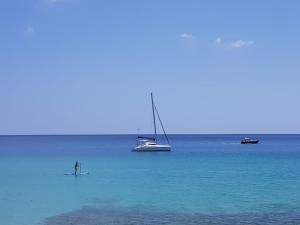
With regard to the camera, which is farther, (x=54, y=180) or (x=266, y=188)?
(x=54, y=180)

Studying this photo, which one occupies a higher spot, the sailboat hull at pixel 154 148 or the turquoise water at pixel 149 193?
the sailboat hull at pixel 154 148

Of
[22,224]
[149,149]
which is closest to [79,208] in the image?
[22,224]

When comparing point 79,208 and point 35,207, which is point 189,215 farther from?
point 35,207

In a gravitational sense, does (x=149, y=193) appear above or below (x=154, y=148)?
below

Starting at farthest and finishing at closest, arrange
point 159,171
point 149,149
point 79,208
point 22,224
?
1. point 149,149
2. point 159,171
3. point 79,208
4. point 22,224

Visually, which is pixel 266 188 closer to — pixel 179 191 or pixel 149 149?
pixel 179 191

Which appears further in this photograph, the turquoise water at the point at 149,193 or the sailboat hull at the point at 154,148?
the sailboat hull at the point at 154,148

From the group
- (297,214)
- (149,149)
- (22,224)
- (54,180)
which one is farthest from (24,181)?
(149,149)

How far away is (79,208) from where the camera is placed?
31188 mm

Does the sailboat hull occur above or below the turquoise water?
above

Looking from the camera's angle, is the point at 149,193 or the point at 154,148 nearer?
the point at 149,193

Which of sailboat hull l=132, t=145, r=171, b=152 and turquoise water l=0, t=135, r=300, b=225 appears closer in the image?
turquoise water l=0, t=135, r=300, b=225

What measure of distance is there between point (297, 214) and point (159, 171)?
3036cm

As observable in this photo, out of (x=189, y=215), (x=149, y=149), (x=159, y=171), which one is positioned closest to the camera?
(x=189, y=215)
